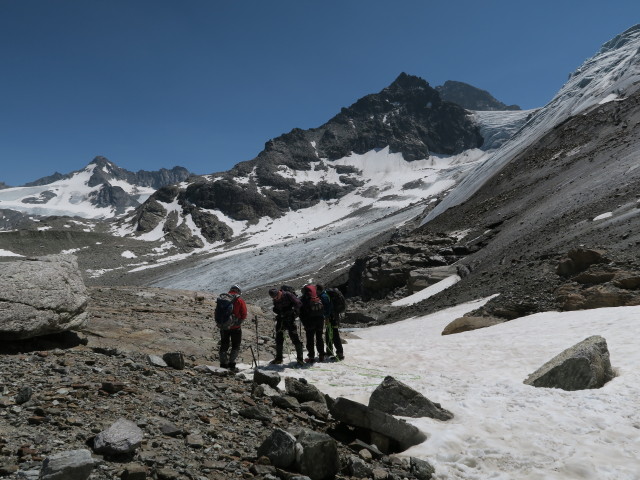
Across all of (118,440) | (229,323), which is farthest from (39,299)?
(118,440)

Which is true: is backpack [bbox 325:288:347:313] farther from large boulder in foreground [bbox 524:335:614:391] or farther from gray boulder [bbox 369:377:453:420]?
large boulder in foreground [bbox 524:335:614:391]

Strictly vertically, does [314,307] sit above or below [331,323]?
above

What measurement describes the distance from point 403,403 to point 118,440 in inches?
209

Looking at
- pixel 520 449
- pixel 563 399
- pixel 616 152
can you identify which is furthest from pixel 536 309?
pixel 616 152

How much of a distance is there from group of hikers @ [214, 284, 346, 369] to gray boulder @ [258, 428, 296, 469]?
18.4ft

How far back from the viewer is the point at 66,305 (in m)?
10.2

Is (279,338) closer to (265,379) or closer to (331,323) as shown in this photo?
(331,323)

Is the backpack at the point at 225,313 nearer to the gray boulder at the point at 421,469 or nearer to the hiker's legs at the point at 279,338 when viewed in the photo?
the hiker's legs at the point at 279,338

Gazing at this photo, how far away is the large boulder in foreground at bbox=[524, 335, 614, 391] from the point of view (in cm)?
990

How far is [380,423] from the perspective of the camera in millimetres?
7742

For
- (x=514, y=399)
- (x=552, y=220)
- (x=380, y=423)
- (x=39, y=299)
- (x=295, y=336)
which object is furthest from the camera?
(x=552, y=220)

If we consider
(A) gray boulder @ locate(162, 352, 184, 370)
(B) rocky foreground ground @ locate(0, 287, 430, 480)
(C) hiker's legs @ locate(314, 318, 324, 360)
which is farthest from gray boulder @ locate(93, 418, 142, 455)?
(C) hiker's legs @ locate(314, 318, 324, 360)

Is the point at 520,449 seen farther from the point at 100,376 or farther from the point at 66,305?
the point at 66,305

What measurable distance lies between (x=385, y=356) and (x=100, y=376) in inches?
385
